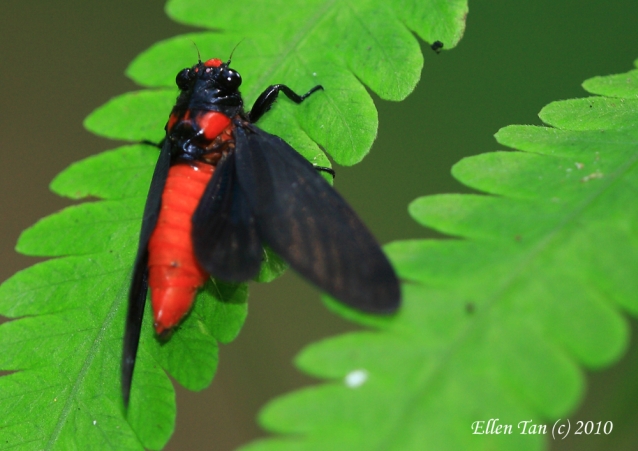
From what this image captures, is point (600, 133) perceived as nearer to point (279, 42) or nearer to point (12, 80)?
point (279, 42)

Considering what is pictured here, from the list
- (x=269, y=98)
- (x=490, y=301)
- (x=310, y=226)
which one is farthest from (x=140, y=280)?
(x=490, y=301)

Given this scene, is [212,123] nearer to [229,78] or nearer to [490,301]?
[229,78]

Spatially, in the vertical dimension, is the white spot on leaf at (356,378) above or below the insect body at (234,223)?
below

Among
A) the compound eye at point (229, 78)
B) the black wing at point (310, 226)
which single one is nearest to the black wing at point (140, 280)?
the black wing at point (310, 226)

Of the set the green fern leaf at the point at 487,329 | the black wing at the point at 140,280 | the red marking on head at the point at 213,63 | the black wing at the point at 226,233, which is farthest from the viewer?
the red marking on head at the point at 213,63

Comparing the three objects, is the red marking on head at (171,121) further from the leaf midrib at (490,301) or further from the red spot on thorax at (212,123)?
the leaf midrib at (490,301)

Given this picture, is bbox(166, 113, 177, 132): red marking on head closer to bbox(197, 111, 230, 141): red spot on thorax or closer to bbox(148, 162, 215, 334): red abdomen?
bbox(197, 111, 230, 141): red spot on thorax

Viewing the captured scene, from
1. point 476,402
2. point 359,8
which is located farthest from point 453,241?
point 359,8
